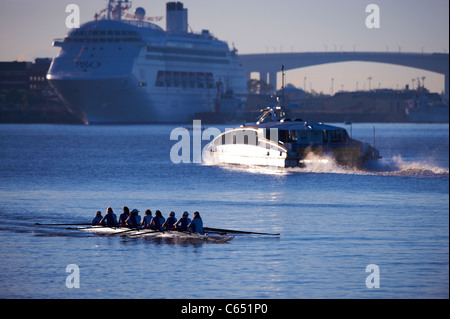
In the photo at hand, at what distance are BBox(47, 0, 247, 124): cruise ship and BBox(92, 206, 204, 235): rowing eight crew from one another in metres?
131

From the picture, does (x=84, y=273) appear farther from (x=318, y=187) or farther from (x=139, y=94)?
(x=139, y=94)

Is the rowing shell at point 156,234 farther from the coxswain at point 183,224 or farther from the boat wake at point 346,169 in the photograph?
the boat wake at point 346,169

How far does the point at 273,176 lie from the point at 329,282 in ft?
131

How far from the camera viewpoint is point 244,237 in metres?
38.1

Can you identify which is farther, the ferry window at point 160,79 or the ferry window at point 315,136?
the ferry window at point 160,79

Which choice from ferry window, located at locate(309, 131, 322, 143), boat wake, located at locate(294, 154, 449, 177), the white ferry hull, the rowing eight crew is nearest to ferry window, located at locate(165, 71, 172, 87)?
the white ferry hull

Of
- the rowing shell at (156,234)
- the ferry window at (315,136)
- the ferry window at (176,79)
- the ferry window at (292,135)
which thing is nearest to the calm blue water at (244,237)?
the rowing shell at (156,234)

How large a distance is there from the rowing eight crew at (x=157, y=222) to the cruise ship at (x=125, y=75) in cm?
13100

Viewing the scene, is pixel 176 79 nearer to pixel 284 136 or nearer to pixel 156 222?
pixel 284 136

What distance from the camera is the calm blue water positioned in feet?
98.0

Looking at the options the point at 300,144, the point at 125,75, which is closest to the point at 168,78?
the point at 125,75

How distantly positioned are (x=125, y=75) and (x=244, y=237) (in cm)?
13564

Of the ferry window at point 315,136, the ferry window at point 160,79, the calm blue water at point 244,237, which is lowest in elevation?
the calm blue water at point 244,237

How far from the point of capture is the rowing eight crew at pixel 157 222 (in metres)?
36.3
